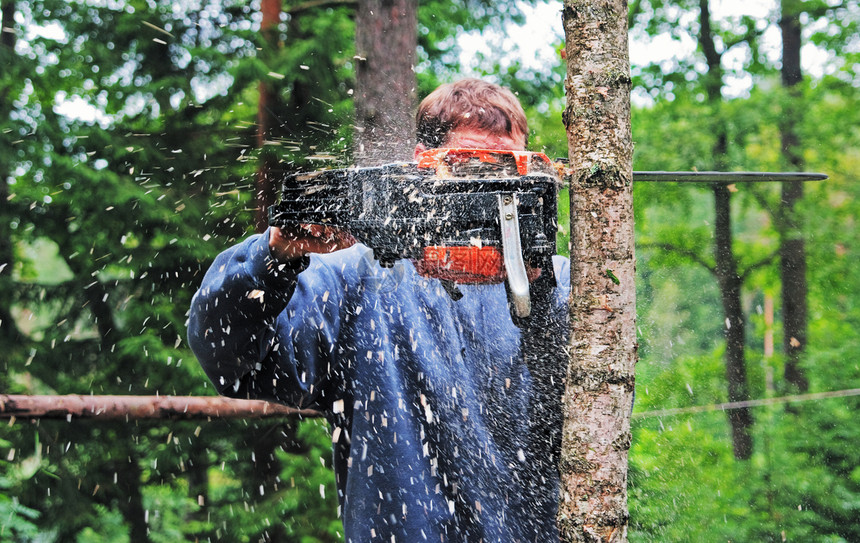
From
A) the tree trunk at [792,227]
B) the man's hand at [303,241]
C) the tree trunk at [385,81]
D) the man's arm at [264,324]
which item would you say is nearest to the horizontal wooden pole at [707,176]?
the man's hand at [303,241]

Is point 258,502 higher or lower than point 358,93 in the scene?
lower

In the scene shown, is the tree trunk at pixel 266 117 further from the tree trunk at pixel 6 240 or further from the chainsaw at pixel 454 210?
the chainsaw at pixel 454 210

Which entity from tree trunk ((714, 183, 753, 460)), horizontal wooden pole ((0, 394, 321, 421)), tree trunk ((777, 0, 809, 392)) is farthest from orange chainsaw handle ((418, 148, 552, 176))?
tree trunk ((777, 0, 809, 392))

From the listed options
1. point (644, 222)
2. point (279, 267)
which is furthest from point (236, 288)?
point (644, 222)

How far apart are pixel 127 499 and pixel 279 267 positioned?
13.9ft

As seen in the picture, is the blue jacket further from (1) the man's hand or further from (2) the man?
(1) the man's hand

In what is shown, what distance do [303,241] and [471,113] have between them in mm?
662

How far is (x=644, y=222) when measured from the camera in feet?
21.2

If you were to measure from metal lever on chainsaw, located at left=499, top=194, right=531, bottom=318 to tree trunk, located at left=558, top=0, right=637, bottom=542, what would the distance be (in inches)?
4.4

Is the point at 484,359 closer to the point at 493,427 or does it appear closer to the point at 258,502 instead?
the point at 493,427

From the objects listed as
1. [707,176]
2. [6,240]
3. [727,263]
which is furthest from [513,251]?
[727,263]

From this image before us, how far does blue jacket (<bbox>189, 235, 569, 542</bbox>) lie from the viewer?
1762 millimetres

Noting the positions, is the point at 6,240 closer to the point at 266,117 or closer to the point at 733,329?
the point at 266,117

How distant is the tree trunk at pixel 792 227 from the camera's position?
6.35 m
